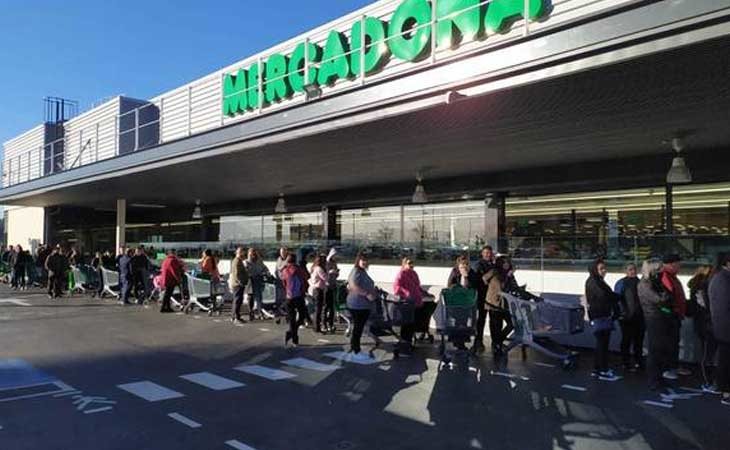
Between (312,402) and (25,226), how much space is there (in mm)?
35587

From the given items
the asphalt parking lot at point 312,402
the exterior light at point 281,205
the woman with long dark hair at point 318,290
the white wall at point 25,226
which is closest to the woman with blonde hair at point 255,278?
the woman with long dark hair at point 318,290

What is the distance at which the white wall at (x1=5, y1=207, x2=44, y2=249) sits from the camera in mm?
35125

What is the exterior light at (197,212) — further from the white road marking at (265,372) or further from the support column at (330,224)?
the white road marking at (265,372)

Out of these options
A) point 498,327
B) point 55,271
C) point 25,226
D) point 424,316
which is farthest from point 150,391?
point 25,226

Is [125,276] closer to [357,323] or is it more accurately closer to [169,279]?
[169,279]

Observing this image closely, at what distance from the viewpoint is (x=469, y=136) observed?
13.1 meters

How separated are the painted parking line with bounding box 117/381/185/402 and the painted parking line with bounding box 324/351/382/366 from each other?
2941 millimetres

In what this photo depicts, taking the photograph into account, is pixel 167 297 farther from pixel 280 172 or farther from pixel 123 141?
pixel 123 141

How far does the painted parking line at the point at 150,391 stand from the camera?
7.45m

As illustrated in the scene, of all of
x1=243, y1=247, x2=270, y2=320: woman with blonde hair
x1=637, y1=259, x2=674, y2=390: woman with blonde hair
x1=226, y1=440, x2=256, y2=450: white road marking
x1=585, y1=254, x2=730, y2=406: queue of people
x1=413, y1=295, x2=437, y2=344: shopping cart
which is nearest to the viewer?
x1=226, y1=440, x2=256, y2=450: white road marking

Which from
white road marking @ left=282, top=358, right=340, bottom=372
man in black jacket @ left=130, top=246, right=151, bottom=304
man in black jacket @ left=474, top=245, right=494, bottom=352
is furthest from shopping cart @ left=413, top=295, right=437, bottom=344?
man in black jacket @ left=130, top=246, right=151, bottom=304

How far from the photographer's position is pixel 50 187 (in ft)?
81.0

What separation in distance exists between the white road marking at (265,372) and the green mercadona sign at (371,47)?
5.76m

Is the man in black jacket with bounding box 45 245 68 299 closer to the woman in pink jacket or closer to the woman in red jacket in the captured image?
the woman in red jacket
